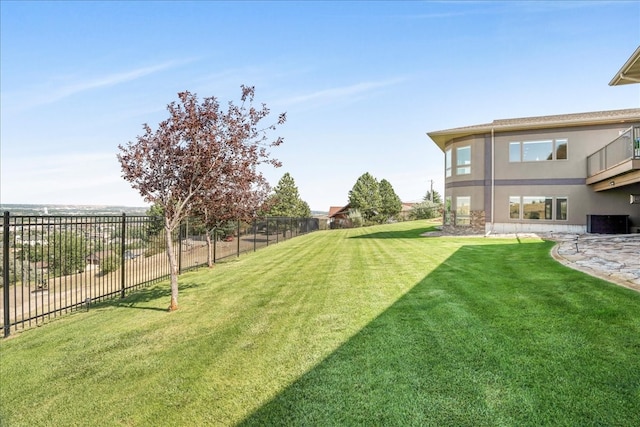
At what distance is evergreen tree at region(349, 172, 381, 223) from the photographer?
52.2 meters

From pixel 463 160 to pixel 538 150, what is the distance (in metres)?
3.82

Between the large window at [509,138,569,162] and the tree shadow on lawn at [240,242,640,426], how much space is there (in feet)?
49.6

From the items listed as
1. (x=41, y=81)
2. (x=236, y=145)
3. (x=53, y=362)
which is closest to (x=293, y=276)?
(x=236, y=145)

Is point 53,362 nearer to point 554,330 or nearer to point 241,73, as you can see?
point 554,330

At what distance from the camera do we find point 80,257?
25.2 feet

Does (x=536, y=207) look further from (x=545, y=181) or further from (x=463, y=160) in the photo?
(x=463, y=160)

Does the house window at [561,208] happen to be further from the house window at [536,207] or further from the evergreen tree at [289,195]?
the evergreen tree at [289,195]

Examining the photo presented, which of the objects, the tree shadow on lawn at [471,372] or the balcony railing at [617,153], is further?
the balcony railing at [617,153]

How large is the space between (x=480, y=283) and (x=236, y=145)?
568 cm

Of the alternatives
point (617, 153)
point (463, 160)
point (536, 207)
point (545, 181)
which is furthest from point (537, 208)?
point (617, 153)

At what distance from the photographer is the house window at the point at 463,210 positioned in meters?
19.5

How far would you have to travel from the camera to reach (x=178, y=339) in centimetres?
479

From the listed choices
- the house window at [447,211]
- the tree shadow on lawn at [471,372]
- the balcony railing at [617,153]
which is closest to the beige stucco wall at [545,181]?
the balcony railing at [617,153]

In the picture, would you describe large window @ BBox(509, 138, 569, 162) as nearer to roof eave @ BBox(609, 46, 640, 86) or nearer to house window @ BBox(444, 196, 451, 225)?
house window @ BBox(444, 196, 451, 225)
